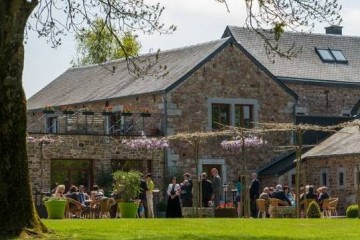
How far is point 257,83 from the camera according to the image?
44625 mm

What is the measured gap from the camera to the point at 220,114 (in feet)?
145

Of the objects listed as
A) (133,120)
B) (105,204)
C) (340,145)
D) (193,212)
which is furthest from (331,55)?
(105,204)

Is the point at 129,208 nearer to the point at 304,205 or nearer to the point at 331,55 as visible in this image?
the point at 304,205

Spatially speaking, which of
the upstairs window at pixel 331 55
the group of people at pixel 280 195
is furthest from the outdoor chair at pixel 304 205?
the upstairs window at pixel 331 55

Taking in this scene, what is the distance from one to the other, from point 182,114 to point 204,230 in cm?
2308

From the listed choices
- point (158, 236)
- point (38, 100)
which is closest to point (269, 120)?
point (38, 100)

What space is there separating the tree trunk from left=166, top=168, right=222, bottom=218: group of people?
14.0 m

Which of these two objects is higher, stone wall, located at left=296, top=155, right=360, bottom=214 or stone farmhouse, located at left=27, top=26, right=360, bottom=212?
stone farmhouse, located at left=27, top=26, right=360, bottom=212

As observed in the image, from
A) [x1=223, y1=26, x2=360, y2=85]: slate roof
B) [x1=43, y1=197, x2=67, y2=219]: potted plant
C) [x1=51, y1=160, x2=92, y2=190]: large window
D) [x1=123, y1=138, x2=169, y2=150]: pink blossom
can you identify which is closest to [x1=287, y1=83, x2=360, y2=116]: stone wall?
[x1=223, y1=26, x2=360, y2=85]: slate roof

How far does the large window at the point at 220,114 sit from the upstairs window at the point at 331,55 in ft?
32.5

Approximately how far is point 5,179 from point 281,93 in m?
29.7

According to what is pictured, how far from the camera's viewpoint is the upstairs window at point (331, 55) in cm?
5269

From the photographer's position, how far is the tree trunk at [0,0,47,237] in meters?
16.8

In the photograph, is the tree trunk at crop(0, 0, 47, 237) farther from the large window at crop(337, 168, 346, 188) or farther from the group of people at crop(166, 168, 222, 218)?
the large window at crop(337, 168, 346, 188)
